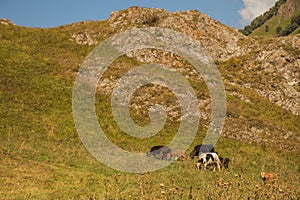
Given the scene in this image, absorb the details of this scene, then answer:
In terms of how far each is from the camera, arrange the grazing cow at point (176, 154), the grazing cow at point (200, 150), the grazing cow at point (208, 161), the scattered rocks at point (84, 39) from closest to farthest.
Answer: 1. the grazing cow at point (208, 161)
2. the grazing cow at point (176, 154)
3. the grazing cow at point (200, 150)
4. the scattered rocks at point (84, 39)

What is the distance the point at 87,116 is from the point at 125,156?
1290cm

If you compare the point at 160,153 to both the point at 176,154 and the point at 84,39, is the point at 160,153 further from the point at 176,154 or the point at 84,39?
the point at 84,39

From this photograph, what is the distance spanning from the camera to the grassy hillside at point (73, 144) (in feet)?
58.9

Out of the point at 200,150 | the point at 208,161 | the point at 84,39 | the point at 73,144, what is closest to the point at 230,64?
the point at 84,39

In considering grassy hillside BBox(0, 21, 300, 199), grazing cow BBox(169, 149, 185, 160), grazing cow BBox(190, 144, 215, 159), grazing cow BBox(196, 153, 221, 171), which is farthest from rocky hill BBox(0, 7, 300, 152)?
grazing cow BBox(196, 153, 221, 171)

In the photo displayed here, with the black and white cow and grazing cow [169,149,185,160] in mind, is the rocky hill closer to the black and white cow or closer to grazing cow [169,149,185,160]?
grazing cow [169,149,185,160]

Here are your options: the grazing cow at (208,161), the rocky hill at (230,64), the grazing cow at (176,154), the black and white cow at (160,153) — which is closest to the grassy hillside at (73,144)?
the rocky hill at (230,64)

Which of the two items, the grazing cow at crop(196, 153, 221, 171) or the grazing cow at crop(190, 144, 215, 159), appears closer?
the grazing cow at crop(196, 153, 221, 171)

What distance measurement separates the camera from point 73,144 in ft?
113

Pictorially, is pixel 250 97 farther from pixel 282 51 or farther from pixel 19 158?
pixel 19 158

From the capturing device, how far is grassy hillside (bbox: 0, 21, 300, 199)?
1796cm

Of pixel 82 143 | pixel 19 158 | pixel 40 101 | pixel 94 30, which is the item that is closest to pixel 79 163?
pixel 19 158

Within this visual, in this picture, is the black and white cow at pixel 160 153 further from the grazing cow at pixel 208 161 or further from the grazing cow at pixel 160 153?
the grazing cow at pixel 208 161

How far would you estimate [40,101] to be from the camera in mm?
44719
